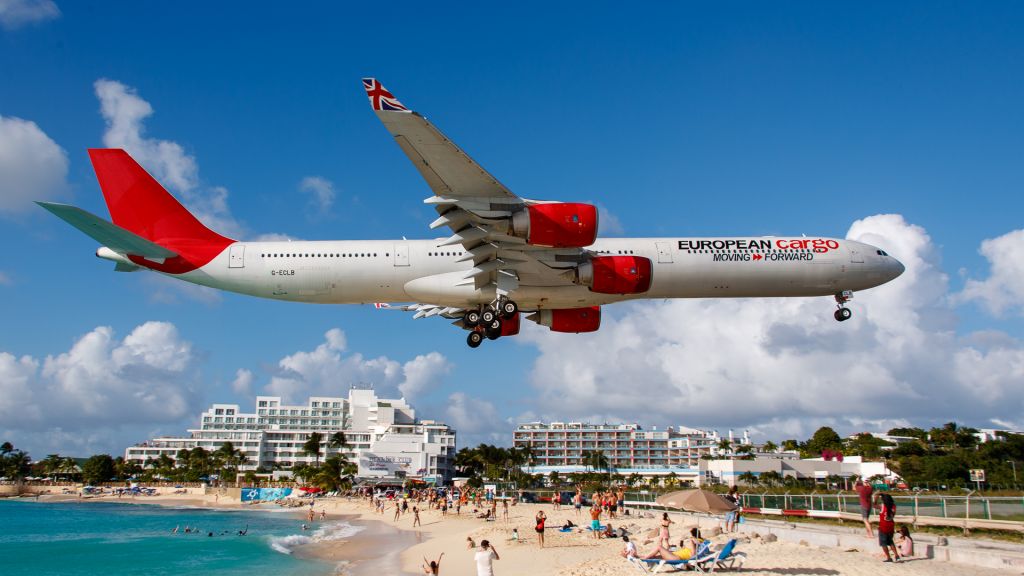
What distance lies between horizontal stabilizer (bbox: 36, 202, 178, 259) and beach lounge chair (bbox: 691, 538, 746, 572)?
2212 centimetres

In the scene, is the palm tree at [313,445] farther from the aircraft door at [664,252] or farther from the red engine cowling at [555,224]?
Answer: the red engine cowling at [555,224]

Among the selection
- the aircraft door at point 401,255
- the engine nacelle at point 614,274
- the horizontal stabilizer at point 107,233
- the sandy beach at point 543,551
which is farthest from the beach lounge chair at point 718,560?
the horizontal stabilizer at point 107,233

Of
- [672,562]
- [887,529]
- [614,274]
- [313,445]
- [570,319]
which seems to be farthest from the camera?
[313,445]

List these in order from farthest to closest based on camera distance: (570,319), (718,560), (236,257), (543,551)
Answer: (543,551) → (570,319) → (236,257) → (718,560)

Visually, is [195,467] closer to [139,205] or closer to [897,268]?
[139,205]

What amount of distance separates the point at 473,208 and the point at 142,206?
1538 centimetres

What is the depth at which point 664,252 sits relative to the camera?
29422 mm

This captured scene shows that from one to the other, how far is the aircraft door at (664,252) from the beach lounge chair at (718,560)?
11.6 m

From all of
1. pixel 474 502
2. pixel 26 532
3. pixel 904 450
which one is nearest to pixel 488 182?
pixel 474 502

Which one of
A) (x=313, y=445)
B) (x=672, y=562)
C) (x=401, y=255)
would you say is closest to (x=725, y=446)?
(x=313, y=445)

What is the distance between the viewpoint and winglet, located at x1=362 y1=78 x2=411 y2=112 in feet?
68.2

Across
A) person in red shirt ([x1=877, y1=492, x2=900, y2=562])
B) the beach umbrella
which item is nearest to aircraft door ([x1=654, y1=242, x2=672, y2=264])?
the beach umbrella

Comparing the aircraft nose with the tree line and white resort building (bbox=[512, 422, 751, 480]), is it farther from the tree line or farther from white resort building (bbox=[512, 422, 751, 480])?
white resort building (bbox=[512, 422, 751, 480])

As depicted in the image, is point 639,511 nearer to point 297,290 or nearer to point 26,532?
point 297,290
